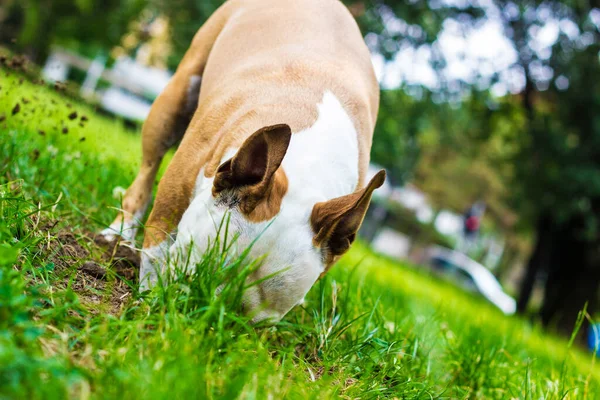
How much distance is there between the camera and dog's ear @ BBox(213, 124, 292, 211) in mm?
2227

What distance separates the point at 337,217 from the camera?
2.45 meters

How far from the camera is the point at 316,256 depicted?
2496 millimetres

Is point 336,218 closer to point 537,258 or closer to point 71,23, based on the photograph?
point 537,258

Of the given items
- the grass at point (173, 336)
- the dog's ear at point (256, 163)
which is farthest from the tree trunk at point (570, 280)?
the dog's ear at point (256, 163)

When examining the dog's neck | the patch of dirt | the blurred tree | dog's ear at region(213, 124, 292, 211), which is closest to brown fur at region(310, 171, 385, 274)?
the dog's neck

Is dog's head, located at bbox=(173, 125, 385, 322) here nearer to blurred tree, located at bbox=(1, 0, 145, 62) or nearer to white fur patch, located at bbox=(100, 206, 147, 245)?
white fur patch, located at bbox=(100, 206, 147, 245)

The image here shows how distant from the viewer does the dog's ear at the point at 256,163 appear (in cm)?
223

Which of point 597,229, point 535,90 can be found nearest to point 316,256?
point 597,229

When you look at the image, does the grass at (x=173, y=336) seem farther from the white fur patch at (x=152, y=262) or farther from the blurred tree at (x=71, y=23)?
the blurred tree at (x=71, y=23)

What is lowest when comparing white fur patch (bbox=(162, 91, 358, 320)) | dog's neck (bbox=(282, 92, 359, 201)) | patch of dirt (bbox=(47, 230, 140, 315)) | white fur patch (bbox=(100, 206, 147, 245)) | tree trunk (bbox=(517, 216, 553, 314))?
tree trunk (bbox=(517, 216, 553, 314))

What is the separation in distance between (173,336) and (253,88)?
1.65 metres

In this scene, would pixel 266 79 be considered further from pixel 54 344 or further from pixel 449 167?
pixel 449 167

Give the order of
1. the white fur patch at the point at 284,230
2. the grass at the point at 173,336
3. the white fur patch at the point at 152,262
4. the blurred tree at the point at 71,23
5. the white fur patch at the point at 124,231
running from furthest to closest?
the blurred tree at the point at 71,23
the white fur patch at the point at 124,231
the white fur patch at the point at 152,262
the white fur patch at the point at 284,230
the grass at the point at 173,336

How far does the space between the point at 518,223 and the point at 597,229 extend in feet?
14.6
